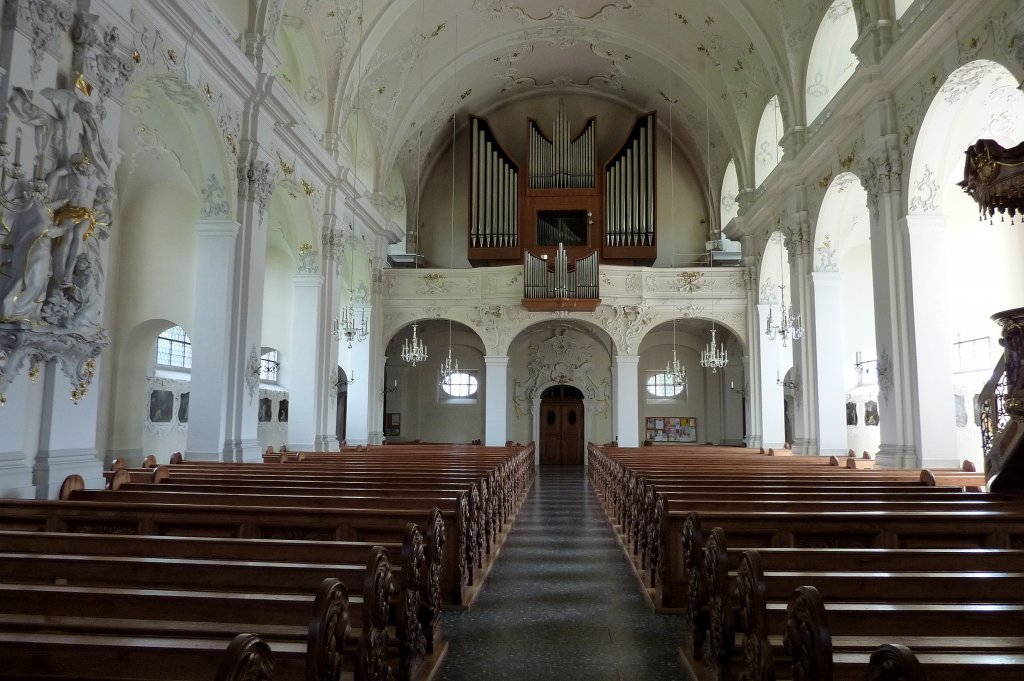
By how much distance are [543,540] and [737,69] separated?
545 inches

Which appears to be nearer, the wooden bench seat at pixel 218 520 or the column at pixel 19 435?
the wooden bench seat at pixel 218 520

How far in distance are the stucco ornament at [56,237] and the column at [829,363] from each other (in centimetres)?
1289

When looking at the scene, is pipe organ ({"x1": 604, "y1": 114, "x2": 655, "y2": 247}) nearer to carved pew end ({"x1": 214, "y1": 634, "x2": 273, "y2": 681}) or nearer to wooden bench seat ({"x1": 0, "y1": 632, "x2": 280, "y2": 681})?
wooden bench seat ({"x1": 0, "y1": 632, "x2": 280, "y2": 681})

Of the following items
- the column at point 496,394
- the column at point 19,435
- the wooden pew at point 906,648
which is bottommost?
the wooden pew at point 906,648

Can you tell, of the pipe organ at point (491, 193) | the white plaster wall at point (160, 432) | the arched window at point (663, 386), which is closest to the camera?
the white plaster wall at point (160, 432)

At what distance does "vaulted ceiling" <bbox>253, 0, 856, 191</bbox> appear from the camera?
15047 mm

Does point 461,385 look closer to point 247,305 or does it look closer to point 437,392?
point 437,392

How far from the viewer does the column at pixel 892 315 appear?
36.2 ft

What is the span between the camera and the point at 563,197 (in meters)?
22.1

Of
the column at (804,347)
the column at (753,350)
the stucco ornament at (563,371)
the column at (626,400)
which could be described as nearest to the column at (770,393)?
the column at (753,350)

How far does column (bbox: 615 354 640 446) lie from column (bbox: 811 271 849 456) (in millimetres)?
6308

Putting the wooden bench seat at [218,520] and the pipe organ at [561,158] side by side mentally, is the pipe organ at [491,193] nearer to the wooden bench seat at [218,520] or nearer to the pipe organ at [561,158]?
the pipe organ at [561,158]

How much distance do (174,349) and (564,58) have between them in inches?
535

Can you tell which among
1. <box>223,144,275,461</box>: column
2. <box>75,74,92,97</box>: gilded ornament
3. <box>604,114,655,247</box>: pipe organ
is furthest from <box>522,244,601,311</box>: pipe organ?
<box>75,74,92,97</box>: gilded ornament
